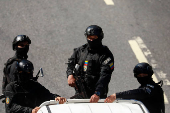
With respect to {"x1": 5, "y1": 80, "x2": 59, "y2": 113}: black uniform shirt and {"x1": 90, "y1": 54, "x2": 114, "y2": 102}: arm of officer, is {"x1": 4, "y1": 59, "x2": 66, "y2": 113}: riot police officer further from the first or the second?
{"x1": 90, "y1": 54, "x2": 114, "y2": 102}: arm of officer

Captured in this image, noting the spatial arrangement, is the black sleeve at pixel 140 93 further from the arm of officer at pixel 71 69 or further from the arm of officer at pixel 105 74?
the arm of officer at pixel 71 69

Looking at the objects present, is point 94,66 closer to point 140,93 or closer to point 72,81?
point 72,81

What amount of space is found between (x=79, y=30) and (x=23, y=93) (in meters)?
6.20

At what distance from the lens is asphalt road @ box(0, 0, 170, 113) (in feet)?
36.0

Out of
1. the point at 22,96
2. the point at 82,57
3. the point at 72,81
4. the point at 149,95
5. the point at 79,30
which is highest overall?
the point at 79,30

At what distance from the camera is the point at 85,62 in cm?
764

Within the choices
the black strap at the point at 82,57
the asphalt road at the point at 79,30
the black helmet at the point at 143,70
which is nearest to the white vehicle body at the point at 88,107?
the black helmet at the point at 143,70

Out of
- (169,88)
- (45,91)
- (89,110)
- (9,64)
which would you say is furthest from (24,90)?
(169,88)

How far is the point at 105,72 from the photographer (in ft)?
24.5

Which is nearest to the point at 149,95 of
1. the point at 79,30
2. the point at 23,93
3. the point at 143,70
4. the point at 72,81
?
the point at 143,70

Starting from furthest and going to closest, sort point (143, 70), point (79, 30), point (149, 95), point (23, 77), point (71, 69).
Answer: point (79, 30) → point (71, 69) → point (143, 70) → point (149, 95) → point (23, 77)

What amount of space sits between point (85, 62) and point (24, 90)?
162 centimetres

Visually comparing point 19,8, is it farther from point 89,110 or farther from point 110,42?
point 89,110

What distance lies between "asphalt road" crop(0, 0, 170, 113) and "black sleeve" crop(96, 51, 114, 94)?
110 inches
